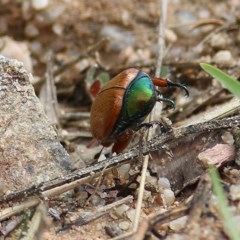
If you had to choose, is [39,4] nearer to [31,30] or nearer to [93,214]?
[31,30]

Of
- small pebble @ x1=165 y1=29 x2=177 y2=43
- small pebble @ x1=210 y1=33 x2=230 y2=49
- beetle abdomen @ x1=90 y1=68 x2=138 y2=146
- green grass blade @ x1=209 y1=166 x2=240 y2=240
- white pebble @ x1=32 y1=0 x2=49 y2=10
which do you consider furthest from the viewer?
white pebble @ x1=32 y1=0 x2=49 y2=10

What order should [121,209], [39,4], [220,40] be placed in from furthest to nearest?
1. [39,4]
2. [220,40]
3. [121,209]

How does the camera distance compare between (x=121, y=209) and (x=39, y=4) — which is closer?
(x=121, y=209)

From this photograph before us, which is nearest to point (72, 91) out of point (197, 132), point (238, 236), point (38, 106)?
point (38, 106)

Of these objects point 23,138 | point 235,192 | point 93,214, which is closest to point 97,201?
point 93,214

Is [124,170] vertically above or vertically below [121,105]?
below

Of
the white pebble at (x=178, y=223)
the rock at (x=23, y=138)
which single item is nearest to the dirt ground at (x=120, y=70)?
the white pebble at (x=178, y=223)

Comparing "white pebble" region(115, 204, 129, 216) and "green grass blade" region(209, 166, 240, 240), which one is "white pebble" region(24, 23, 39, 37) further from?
"green grass blade" region(209, 166, 240, 240)

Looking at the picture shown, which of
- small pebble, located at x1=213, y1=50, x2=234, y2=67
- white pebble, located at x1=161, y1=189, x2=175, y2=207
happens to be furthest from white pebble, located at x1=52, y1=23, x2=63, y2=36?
white pebble, located at x1=161, y1=189, x2=175, y2=207
